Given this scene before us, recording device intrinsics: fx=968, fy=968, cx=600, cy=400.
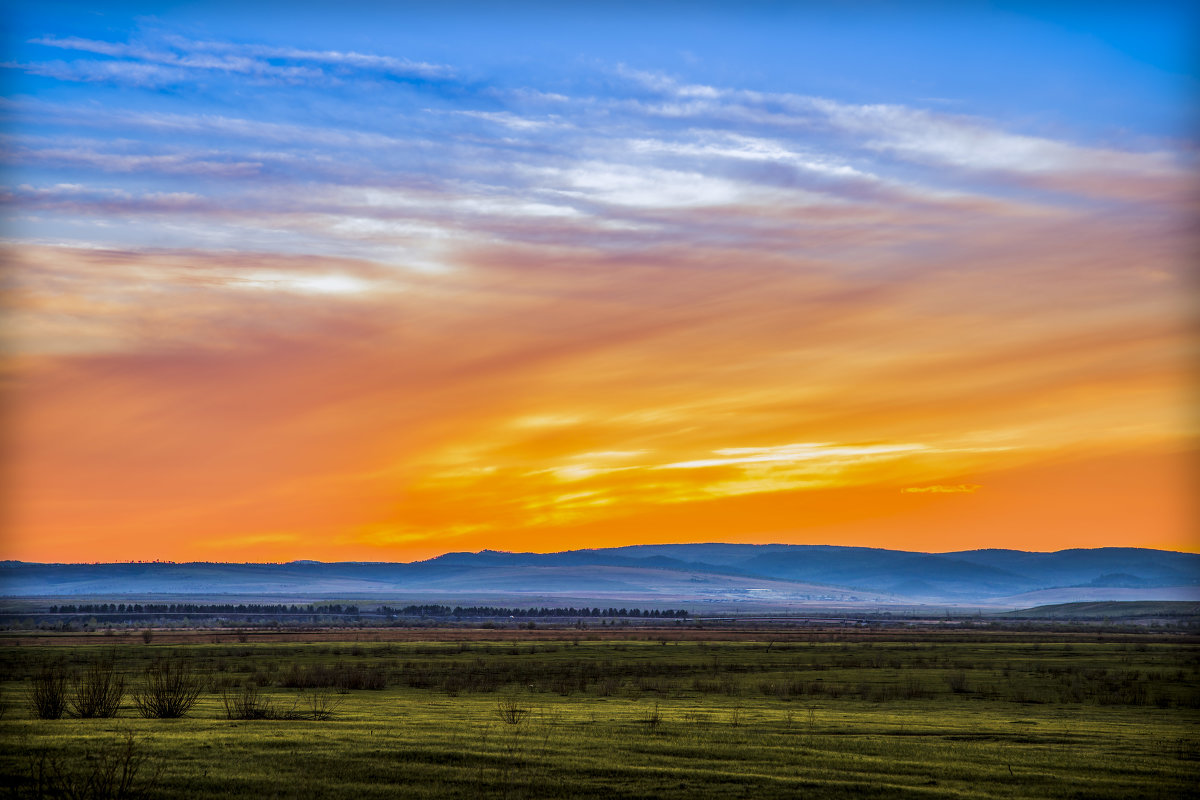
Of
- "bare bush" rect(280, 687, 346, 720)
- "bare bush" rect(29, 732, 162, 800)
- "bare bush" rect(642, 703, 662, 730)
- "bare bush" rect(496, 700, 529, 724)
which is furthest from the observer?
"bare bush" rect(280, 687, 346, 720)

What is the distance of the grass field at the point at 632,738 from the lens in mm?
19641

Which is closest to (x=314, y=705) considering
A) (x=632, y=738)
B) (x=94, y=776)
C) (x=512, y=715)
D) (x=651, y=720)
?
(x=512, y=715)

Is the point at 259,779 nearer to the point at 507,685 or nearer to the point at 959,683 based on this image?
the point at 507,685

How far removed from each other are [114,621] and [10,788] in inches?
7223

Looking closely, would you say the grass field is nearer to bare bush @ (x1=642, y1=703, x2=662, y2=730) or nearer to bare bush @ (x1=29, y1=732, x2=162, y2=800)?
bare bush @ (x1=29, y1=732, x2=162, y2=800)

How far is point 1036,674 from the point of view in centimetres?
5956

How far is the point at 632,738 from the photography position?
85.7 feet

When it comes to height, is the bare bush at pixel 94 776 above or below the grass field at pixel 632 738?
above

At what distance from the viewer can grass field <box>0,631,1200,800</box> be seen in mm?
19641

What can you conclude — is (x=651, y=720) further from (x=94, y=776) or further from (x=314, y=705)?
(x=94, y=776)

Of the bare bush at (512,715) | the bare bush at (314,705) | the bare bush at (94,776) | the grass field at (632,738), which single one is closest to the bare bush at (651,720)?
the grass field at (632,738)

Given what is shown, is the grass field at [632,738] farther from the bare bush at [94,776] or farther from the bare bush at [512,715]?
the bare bush at [512,715]

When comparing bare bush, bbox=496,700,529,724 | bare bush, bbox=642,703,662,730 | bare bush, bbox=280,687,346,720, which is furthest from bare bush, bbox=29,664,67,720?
bare bush, bbox=642,703,662,730

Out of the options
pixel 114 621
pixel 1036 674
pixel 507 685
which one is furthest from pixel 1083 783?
pixel 114 621
